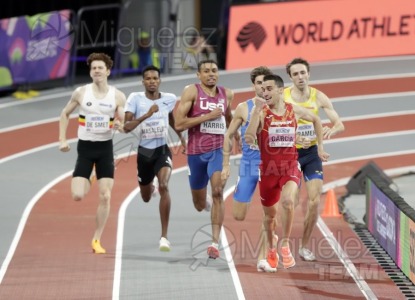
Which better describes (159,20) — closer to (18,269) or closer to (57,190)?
(57,190)

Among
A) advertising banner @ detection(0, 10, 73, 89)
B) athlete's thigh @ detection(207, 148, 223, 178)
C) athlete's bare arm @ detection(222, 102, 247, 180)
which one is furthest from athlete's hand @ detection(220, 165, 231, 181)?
advertising banner @ detection(0, 10, 73, 89)

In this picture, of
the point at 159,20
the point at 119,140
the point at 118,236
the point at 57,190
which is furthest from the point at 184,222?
the point at 159,20

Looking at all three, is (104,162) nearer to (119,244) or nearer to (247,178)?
(119,244)

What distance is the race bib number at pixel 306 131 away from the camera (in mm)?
14422

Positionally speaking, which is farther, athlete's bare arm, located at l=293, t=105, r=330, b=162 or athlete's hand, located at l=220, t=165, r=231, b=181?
athlete's bare arm, located at l=293, t=105, r=330, b=162

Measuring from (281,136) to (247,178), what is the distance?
28.6 inches

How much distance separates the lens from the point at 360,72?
82.1 ft

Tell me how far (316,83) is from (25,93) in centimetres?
524

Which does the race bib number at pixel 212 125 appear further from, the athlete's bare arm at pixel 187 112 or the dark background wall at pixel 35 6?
the dark background wall at pixel 35 6

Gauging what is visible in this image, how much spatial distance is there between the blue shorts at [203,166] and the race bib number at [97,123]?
97 centimetres

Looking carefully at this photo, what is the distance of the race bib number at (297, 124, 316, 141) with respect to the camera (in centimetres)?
1442

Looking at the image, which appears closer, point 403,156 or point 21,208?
point 21,208

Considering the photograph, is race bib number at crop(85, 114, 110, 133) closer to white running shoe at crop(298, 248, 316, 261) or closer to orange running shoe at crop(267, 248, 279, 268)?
orange running shoe at crop(267, 248, 279, 268)

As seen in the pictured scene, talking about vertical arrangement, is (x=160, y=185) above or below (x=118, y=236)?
above
